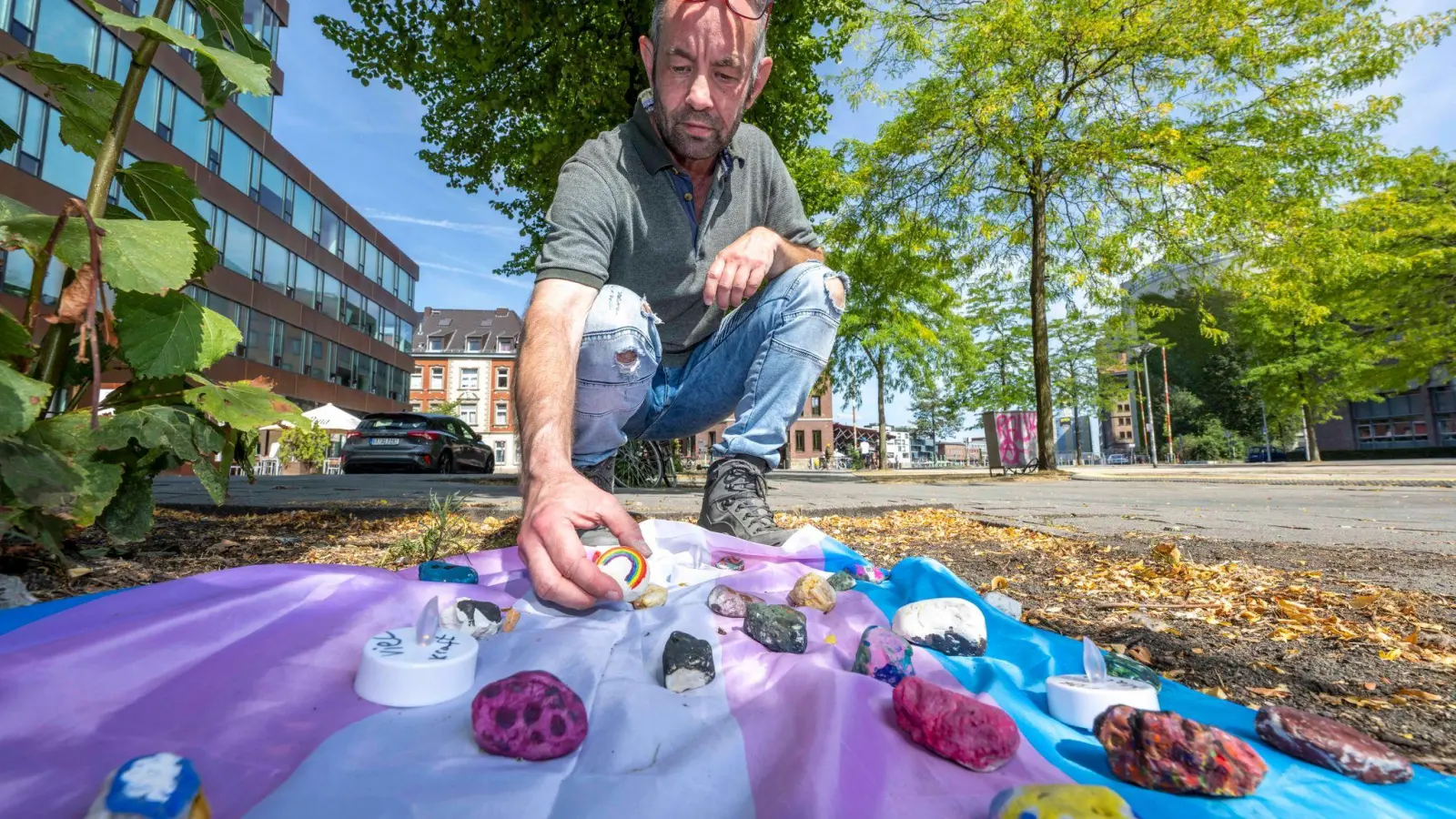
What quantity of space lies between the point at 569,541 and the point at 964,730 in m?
0.59

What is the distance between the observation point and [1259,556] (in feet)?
6.56

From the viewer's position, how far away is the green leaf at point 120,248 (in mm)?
1062

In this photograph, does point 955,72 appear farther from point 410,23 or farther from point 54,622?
point 54,622

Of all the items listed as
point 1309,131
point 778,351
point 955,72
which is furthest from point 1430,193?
point 778,351

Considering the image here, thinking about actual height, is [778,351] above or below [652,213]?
below

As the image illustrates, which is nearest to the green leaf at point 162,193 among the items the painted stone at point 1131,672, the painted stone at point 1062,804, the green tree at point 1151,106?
the painted stone at point 1062,804

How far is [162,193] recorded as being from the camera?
55.3 inches

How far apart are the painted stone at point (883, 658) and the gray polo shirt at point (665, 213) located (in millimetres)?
1134

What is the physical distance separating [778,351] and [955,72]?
30.5ft

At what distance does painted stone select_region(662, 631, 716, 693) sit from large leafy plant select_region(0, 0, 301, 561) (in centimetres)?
95

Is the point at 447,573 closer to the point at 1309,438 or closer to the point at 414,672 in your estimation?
the point at 414,672

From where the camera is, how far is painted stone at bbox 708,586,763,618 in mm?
1164

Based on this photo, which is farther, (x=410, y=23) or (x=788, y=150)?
(x=788, y=150)

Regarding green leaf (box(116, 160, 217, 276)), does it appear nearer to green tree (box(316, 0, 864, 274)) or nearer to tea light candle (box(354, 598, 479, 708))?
tea light candle (box(354, 598, 479, 708))
